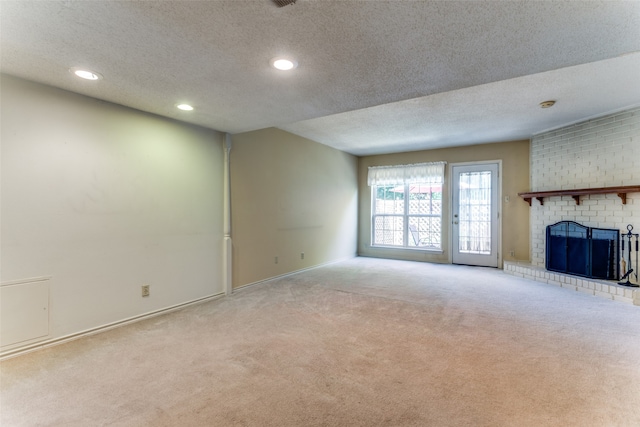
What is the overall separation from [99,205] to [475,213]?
6043 mm

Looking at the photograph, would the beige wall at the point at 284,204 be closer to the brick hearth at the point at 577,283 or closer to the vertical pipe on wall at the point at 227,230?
the vertical pipe on wall at the point at 227,230

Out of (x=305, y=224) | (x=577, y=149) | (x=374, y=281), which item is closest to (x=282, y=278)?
(x=305, y=224)

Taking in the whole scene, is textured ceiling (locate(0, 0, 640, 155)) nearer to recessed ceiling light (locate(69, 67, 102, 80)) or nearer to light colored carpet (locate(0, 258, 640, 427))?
recessed ceiling light (locate(69, 67, 102, 80))

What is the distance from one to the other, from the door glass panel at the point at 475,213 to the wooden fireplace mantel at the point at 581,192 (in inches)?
26.4

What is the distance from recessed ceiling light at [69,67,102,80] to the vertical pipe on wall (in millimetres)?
1722

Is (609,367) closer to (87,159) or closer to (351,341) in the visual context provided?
(351,341)

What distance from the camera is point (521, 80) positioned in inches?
116

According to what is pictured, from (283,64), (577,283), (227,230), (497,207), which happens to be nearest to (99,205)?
(227,230)

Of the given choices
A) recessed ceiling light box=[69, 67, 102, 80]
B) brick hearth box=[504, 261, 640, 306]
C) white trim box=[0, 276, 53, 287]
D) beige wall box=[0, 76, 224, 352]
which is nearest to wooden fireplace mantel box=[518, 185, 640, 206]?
brick hearth box=[504, 261, 640, 306]

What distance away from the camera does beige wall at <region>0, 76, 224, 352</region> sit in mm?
2350

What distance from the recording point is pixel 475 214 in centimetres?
600

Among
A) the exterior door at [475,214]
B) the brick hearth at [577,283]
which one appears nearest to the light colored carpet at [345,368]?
the brick hearth at [577,283]

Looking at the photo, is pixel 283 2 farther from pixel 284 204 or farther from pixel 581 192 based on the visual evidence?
pixel 581 192

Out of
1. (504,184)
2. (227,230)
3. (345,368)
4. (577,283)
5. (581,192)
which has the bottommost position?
(345,368)
